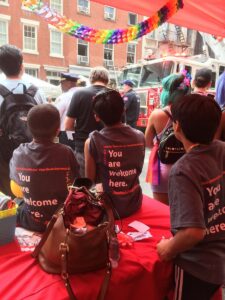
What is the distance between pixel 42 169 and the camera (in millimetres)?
1858

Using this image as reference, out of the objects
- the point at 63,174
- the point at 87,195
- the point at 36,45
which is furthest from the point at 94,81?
the point at 36,45

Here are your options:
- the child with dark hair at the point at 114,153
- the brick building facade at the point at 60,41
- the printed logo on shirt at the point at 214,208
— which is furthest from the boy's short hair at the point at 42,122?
the brick building facade at the point at 60,41

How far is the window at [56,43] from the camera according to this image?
63.0 ft

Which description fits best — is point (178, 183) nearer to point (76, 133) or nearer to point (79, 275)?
point (79, 275)

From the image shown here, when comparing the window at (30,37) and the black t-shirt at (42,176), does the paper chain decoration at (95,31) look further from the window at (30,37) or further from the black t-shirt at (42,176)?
the window at (30,37)

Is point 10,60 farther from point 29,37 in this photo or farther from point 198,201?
point 29,37

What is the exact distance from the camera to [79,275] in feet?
5.06

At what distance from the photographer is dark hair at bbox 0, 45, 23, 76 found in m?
2.56

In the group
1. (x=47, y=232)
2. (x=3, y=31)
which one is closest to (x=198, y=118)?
(x=47, y=232)

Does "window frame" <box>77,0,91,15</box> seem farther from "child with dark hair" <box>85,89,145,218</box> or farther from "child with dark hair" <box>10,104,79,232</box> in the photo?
"child with dark hair" <box>10,104,79,232</box>

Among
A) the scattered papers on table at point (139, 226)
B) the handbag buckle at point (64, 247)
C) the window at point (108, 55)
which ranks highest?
the window at point (108, 55)

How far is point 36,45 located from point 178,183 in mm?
19059

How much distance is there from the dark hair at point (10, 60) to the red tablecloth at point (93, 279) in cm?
144

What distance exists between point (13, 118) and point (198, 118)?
1616 millimetres
